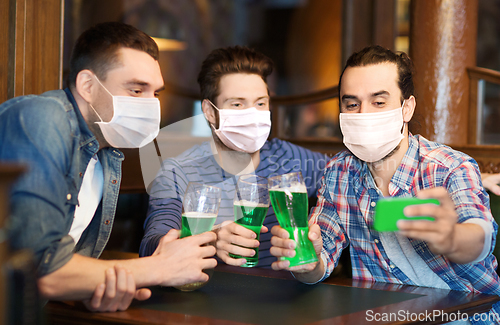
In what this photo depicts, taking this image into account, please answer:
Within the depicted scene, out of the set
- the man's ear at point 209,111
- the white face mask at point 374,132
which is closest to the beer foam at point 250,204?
the white face mask at point 374,132

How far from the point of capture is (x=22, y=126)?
3.93 feet

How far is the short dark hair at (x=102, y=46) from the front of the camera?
5.27 ft

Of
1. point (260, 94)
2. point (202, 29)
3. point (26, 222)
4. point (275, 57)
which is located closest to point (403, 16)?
point (275, 57)

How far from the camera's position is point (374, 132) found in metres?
1.63

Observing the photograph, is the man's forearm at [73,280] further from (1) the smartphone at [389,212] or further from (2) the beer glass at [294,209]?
(1) the smartphone at [389,212]

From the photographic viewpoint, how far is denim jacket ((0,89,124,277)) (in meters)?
1.08

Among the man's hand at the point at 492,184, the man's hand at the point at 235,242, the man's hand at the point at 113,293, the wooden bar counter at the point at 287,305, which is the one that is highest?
the man's hand at the point at 492,184

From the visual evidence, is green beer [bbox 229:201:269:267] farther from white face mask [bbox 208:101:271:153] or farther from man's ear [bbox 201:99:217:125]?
man's ear [bbox 201:99:217:125]

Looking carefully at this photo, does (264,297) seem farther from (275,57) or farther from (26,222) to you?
(275,57)

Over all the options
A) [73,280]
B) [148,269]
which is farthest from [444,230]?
[73,280]

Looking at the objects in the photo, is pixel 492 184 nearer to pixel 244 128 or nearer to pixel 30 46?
pixel 244 128

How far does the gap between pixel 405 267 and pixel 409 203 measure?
65cm

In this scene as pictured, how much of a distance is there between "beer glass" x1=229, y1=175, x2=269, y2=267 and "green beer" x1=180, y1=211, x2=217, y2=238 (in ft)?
0.38

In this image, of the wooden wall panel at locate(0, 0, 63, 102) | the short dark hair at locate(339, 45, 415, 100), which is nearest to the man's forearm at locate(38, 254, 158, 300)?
the short dark hair at locate(339, 45, 415, 100)
